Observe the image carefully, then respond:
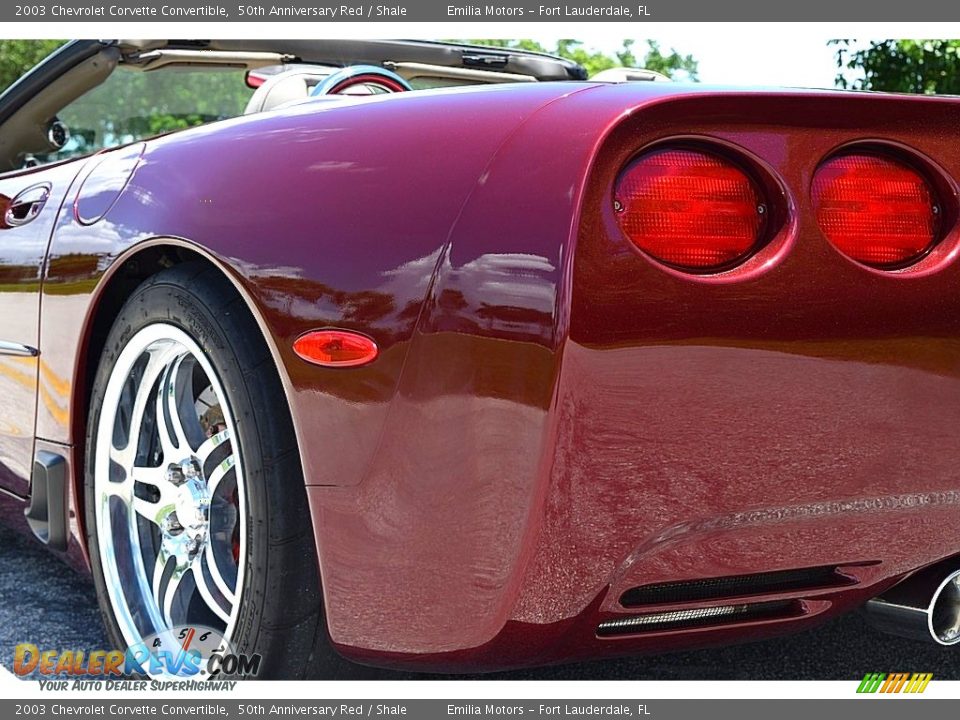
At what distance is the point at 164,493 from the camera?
2.25m

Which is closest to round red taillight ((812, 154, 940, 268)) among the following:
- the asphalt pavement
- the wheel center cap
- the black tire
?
the black tire

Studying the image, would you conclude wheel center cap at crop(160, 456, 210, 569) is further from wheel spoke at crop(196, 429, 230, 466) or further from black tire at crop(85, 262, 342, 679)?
black tire at crop(85, 262, 342, 679)

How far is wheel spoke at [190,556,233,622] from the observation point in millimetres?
2117

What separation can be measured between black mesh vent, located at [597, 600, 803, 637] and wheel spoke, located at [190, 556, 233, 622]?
725 mm

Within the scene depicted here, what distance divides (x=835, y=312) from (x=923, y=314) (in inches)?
6.2

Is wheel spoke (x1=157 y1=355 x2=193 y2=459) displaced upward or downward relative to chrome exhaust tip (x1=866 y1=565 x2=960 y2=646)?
upward

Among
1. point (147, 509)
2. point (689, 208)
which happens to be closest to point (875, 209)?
point (689, 208)

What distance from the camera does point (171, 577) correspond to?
227 centimetres

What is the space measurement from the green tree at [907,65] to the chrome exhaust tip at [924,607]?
6954 mm

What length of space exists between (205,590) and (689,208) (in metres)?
1.13

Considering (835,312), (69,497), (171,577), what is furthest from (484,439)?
(69,497)

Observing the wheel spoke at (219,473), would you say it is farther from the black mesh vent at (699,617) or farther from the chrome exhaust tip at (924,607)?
the chrome exhaust tip at (924,607)

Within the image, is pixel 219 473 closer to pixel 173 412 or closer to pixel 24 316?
pixel 173 412

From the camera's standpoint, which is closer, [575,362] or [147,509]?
[575,362]
